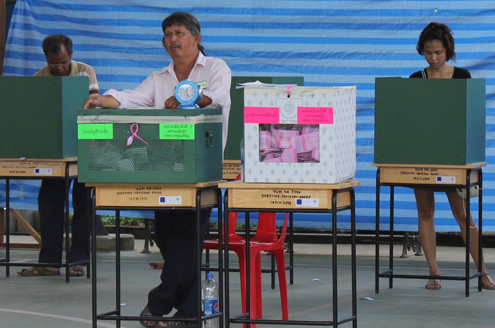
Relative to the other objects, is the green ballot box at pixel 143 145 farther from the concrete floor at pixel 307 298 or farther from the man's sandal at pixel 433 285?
the man's sandal at pixel 433 285

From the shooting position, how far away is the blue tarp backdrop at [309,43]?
8.23 meters

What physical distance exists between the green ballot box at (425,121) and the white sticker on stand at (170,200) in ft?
6.92

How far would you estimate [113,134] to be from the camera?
5.12 m

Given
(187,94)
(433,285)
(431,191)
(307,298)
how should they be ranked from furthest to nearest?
(433,285)
(431,191)
(307,298)
(187,94)

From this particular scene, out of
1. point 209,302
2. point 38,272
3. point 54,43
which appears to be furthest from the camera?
point 38,272

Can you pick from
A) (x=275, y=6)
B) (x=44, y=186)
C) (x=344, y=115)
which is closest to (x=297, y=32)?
(x=275, y=6)

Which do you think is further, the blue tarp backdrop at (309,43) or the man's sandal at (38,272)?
the blue tarp backdrop at (309,43)

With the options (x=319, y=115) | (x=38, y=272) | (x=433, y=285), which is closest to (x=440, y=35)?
(x=433, y=285)

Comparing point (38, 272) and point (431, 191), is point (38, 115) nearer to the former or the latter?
point (38, 272)

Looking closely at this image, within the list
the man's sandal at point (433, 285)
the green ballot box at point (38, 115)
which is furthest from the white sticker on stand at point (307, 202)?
the green ballot box at point (38, 115)

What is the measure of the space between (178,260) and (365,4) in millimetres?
3626

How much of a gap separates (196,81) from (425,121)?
1.80 metres

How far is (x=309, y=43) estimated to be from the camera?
8.54m

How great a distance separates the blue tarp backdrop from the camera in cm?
823
